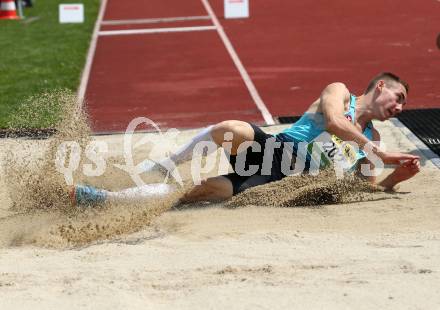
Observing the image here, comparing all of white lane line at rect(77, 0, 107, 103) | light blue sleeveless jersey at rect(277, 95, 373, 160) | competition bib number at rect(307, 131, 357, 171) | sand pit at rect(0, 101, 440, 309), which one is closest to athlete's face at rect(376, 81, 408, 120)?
light blue sleeveless jersey at rect(277, 95, 373, 160)

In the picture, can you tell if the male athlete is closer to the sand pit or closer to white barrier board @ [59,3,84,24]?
the sand pit

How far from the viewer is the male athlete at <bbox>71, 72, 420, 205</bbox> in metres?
5.39

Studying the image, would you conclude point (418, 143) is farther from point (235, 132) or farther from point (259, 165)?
point (235, 132)

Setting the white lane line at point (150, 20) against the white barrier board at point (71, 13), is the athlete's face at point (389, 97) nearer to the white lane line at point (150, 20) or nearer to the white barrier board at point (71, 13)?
the white lane line at point (150, 20)

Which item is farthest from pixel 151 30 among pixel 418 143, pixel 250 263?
pixel 250 263

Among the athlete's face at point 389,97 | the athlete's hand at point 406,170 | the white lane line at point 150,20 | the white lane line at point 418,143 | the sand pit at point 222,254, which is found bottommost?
the white lane line at point 418,143

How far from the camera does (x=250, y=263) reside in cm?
429

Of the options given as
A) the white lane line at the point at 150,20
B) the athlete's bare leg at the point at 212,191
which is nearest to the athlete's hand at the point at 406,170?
the athlete's bare leg at the point at 212,191

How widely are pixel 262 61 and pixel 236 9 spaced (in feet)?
15.0

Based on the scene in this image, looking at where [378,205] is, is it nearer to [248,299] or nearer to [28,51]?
[248,299]

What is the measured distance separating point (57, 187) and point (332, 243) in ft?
5.81

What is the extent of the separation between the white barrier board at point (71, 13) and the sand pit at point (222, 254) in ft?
34.7

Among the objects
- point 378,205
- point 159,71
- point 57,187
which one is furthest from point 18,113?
point 378,205

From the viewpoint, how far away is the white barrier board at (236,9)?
15862 millimetres
